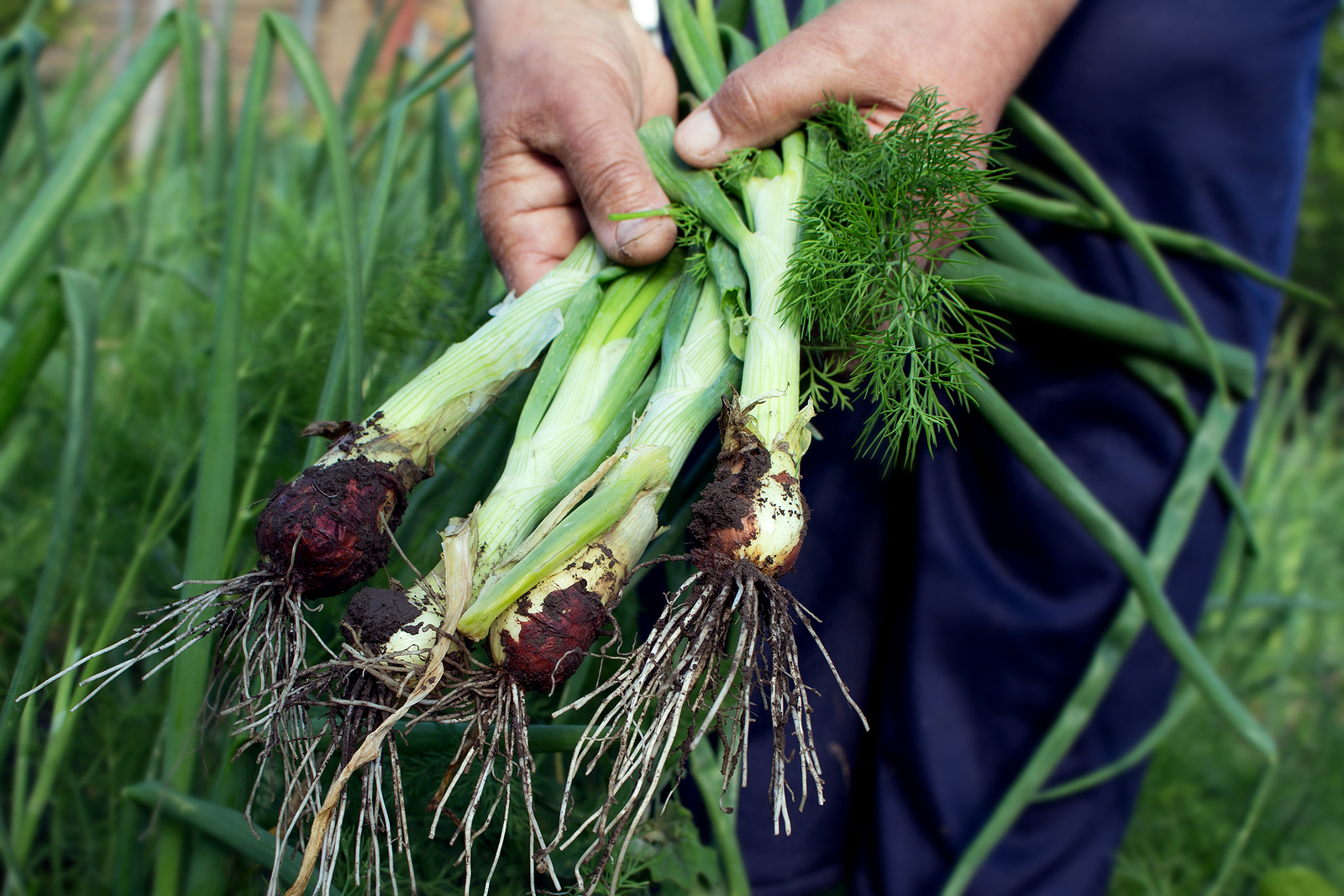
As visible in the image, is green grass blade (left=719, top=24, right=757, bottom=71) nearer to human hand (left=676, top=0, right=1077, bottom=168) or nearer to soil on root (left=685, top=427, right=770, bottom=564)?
human hand (left=676, top=0, right=1077, bottom=168)

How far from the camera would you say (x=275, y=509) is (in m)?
0.56

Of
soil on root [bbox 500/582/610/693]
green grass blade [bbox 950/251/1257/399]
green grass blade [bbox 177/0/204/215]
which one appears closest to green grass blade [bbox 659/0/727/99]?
green grass blade [bbox 950/251/1257/399]

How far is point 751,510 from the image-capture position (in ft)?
1.82

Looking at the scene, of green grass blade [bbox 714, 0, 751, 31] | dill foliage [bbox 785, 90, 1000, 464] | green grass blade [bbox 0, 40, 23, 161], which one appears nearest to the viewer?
dill foliage [bbox 785, 90, 1000, 464]

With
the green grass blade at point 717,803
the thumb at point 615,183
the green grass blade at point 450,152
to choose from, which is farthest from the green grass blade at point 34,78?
the green grass blade at point 717,803

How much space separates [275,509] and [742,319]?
37 centimetres

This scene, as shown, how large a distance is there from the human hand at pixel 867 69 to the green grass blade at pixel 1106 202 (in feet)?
0.36

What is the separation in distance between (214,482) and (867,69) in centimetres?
70

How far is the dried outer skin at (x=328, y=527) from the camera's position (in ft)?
1.80

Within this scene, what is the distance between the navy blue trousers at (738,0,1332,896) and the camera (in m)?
0.94

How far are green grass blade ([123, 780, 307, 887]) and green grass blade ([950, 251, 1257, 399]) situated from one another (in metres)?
0.69

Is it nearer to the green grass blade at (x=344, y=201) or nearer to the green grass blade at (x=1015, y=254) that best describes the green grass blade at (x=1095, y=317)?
the green grass blade at (x=1015, y=254)

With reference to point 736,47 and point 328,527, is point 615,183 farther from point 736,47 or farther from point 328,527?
point 328,527

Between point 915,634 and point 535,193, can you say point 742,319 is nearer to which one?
point 535,193
